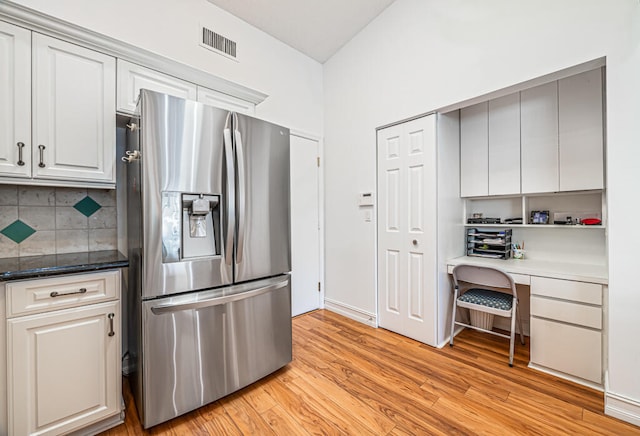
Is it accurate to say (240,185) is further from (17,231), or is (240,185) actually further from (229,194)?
(17,231)

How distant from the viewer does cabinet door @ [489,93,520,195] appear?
8.32ft

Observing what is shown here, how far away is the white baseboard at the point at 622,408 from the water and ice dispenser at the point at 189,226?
8.28 ft

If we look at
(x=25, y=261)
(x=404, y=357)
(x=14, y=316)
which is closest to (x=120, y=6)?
(x=25, y=261)

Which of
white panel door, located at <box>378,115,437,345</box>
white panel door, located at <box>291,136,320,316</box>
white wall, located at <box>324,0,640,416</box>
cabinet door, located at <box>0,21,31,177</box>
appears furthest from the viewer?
white panel door, located at <box>291,136,320,316</box>

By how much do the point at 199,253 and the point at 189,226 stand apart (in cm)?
18

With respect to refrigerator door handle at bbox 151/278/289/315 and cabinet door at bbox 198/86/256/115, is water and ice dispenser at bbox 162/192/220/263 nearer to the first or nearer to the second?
refrigerator door handle at bbox 151/278/289/315

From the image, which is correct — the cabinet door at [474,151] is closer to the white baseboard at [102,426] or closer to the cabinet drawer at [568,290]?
the cabinet drawer at [568,290]

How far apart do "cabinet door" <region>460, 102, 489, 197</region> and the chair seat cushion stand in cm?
97

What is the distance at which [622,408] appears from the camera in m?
1.56

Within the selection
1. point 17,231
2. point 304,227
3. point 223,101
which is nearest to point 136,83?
point 223,101

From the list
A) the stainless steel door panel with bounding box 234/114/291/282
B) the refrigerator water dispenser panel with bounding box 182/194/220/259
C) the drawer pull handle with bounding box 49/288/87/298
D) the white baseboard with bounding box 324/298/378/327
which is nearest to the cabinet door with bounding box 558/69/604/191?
the white baseboard with bounding box 324/298/378/327

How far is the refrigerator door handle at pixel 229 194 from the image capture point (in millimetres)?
1700

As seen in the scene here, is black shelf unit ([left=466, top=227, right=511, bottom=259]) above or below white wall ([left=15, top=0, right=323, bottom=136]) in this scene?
below

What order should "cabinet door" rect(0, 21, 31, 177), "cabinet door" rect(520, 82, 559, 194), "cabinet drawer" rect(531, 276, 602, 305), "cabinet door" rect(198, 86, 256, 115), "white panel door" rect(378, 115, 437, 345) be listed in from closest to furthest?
"cabinet door" rect(0, 21, 31, 177) → "cabinet drawer" rect(531, 276, 602, 305) → "cabinet door" rect(198, 86, 256, 115) → "cabinet door" rect(520, 82, 559, 194) → "white panel door" rect(378, 115, 437, 345)
